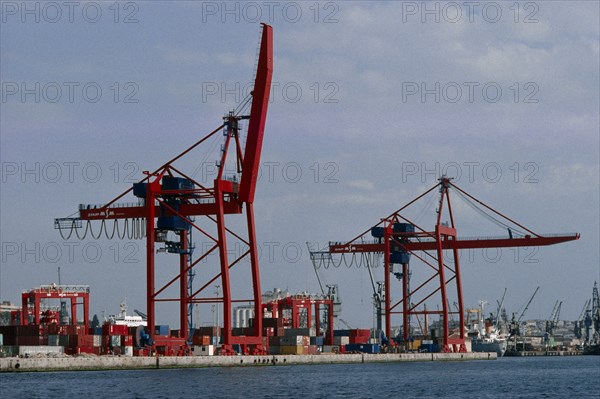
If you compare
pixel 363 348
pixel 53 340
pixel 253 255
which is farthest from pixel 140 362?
pixel 363 348

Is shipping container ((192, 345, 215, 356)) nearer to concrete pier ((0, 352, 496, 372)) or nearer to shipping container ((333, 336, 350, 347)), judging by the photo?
concrete pier ((0, 352, 496, 372))

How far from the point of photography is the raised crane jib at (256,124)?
88.1 meters

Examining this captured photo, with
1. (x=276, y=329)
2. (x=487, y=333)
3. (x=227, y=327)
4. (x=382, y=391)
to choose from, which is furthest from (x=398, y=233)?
(x=487, y=333)

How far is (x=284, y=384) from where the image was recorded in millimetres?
72375

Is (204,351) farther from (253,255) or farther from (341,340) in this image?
(341,340)

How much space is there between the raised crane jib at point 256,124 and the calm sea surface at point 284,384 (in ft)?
43.5

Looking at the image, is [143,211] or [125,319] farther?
[125,319]

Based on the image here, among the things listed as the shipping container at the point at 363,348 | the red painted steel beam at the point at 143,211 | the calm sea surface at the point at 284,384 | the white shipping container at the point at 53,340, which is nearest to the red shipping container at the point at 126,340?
the white shipping container at the point at 53,340

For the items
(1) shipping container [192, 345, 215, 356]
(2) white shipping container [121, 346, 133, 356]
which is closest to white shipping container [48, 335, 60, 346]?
(2) white shipping container [121, 346, 133, 356]

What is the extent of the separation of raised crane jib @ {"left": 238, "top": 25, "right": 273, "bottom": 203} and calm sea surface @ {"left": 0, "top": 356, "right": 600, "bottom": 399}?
43.5 ft

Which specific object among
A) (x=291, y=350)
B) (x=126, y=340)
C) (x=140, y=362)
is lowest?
(x=140, y=362)

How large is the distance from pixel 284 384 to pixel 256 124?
76.5 feet

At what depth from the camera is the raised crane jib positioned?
88.1m

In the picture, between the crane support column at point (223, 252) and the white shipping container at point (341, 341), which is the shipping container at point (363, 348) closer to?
the white shipping container at point (341, 341)
